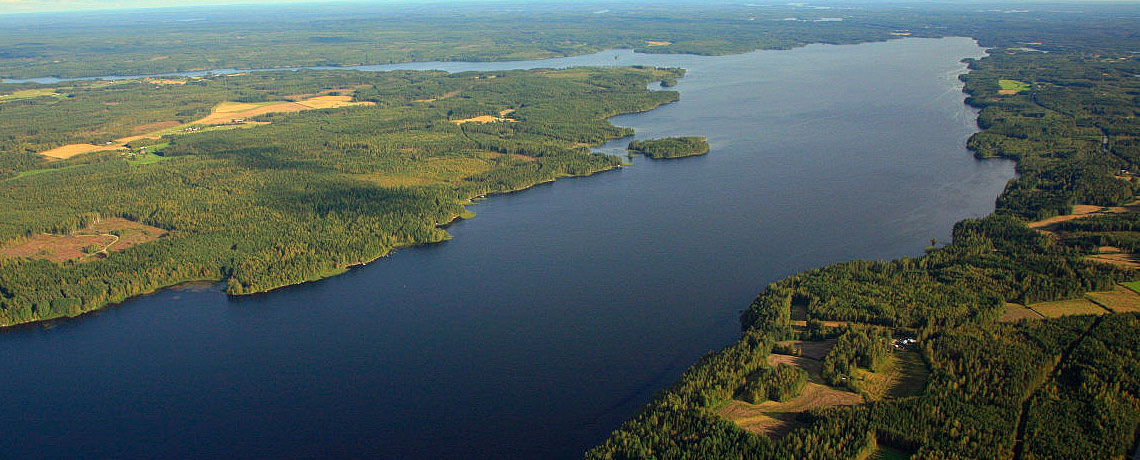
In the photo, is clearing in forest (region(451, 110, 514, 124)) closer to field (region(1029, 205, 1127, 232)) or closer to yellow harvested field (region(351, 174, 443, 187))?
yellow harvested field (region(351, 174, 443, 187))

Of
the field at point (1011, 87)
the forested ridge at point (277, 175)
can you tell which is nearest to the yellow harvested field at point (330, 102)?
the forested ridge at point (277, 175)

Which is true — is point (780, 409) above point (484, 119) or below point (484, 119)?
below

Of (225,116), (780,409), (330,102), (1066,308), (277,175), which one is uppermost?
(330,102)

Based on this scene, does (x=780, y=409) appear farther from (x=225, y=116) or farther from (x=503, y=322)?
(x=225, y=116)

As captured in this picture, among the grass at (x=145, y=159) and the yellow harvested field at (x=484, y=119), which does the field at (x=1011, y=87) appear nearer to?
the yellow harvested field at (x=484, y=119)

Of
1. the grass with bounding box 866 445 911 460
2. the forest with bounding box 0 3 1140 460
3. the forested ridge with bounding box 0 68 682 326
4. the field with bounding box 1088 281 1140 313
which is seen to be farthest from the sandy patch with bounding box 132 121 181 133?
the field with bounding box 1088 281 1140 313

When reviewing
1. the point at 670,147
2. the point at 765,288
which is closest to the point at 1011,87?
the point at 670,147

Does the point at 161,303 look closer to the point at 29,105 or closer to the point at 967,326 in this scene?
the point at 967,326

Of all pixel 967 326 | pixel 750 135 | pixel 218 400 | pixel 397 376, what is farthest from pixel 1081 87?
pixel 218 400
